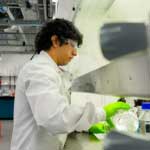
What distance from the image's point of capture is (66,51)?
1.38 meters

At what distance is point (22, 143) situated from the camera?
136 centimetres

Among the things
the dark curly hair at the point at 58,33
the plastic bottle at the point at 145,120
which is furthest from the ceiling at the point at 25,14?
the plastic bottle at the point at 145,120

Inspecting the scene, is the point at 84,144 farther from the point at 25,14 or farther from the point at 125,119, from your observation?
the point at 25,14

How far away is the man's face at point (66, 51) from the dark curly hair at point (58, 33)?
20 mm

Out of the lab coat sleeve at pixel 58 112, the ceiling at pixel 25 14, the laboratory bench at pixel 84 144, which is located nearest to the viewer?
the lab coat sleeve at pixel 58 112

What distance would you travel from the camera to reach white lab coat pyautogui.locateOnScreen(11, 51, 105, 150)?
3.61 ft

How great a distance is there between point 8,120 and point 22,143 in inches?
356

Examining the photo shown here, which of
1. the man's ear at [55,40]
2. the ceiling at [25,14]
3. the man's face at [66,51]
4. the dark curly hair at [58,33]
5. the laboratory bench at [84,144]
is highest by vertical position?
the ceiling at [25,14]

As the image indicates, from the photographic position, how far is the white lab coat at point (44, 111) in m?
1.10

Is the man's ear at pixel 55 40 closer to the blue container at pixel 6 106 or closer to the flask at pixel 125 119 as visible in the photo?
the flask at pixel 125 119

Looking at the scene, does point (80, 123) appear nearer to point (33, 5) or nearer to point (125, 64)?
point (125, 64)

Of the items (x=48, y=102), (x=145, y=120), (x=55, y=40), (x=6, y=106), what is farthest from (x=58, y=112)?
(x=6, y=106)

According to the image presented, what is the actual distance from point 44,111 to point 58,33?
44 cm

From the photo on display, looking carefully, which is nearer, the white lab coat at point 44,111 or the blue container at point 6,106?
the white lab coat at point 44,111
